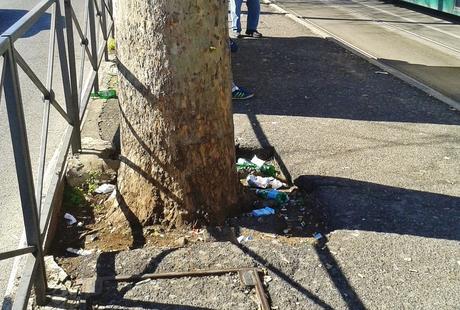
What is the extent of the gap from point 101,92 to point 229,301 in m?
4.01

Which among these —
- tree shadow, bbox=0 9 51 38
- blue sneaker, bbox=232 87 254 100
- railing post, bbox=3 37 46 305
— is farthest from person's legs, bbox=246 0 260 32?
railing post, bbox=3 37 46 305

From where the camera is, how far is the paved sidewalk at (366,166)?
3.26m

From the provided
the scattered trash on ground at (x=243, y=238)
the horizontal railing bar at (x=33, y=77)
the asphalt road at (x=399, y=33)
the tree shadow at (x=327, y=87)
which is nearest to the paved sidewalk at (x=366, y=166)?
the tree shadow at (x=327, y=87)

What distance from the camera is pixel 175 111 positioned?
367cm

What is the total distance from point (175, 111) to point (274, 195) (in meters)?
1.15

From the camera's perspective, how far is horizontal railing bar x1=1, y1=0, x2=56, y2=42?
9.08 feet

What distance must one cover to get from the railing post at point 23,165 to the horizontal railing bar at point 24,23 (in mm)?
100

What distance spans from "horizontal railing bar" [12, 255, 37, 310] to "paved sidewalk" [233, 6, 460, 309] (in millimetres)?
1306

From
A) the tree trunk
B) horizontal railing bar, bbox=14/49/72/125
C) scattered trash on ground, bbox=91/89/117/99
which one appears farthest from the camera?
scattered trash on ground, bbox=91/89/117/99

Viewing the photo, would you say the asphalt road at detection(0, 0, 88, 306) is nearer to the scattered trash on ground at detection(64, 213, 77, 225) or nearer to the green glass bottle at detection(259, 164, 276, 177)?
the scattered trash on ground at detection(64, 213, 77, 225)

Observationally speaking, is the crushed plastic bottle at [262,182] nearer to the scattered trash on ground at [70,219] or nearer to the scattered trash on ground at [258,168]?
the scattered trash on ground at [258,168]

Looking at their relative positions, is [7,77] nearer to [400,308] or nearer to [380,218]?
[400,308]

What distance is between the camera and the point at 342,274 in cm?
331

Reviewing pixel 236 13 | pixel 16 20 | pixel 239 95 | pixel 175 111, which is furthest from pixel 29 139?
pixel 16 20
